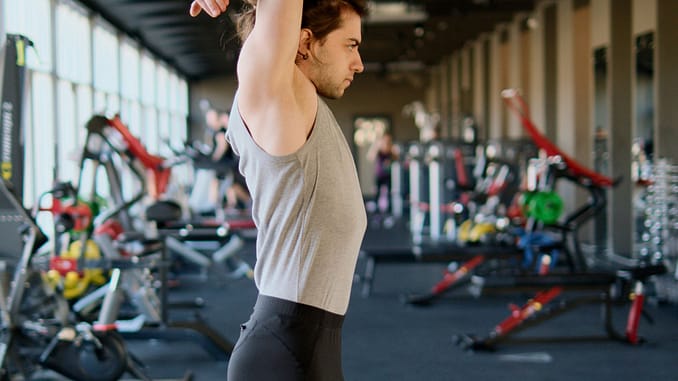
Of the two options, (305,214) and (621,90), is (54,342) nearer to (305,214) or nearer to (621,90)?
(305,214)

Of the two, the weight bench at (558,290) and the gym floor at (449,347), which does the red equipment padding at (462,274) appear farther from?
the weight bench at (558,290)

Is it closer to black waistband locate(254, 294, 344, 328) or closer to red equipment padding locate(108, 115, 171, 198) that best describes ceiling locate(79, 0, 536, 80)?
red equipment padding locate(108, 115, 171, 198)

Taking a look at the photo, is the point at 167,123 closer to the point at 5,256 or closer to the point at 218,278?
the point at 218,278

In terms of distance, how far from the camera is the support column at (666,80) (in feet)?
25.0

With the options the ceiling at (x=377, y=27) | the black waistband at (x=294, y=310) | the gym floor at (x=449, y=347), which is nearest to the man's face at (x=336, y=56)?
the black waistband at (x=294, y=310)

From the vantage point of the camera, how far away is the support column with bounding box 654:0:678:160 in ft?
25.0

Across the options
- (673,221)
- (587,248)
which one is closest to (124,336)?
(673,221)

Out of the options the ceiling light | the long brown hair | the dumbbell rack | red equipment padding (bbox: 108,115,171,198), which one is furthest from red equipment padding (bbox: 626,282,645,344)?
the ceiling light

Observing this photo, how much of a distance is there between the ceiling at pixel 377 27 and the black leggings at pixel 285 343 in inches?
324

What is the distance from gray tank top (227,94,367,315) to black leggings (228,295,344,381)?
20 millimetres

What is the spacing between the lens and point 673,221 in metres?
6.99

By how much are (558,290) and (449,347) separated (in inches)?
30.8

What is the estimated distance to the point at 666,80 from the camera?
309 inches

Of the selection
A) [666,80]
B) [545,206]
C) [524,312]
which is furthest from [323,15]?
[666,80]
